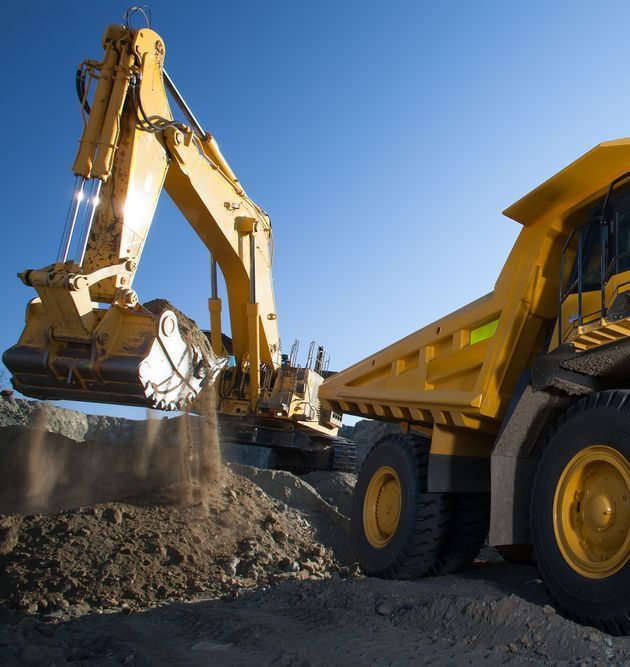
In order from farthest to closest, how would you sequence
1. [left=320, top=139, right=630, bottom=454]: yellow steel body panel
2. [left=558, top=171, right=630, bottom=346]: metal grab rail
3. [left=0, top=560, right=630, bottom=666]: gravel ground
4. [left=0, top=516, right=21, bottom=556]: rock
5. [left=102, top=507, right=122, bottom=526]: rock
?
1. [left=102, top=507, right=122, bottom=526]: rock
2. [left=0, top=516, right=21, bottom=556]: rock
3. [left=320, top=139, right=630, bottom=454]: yellow steel body panel
4. [left=558, top=171, right=630, bottom=346]: metal grab rail
5. [left=0, top=560, right=630, bottom=666]: gravel ground

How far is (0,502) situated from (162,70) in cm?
517

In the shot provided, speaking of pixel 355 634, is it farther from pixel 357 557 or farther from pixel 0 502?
pixel 0 502

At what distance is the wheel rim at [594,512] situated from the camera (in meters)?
3.63

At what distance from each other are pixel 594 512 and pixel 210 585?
3.55 metres

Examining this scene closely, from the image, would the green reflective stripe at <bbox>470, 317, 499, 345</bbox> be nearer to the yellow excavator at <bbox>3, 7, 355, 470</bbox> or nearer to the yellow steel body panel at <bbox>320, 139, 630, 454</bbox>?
the yellow steel body panel at <bbox>320, 139, 630, 454</bbox>

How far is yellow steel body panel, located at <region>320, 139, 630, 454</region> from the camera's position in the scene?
4.58m

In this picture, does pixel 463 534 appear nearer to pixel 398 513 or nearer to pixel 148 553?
pixel 398 513

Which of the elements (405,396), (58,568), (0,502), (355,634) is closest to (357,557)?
(405,396)

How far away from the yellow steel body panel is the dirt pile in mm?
2231

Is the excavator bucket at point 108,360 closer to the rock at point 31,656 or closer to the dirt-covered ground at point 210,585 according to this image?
the dirt-covered ground at point 210,585

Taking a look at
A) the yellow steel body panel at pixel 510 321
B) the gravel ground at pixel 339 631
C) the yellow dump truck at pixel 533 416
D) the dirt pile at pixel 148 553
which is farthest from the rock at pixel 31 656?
the yellow steel body panel at pixel 510 321

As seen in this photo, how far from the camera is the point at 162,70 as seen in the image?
7.51 metres

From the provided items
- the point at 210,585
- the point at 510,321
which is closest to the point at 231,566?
the point at 210,585

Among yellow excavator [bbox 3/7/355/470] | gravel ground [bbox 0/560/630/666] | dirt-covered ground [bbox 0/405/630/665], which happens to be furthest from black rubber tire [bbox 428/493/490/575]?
yellow excavator [bbox 3/7/355/470]
